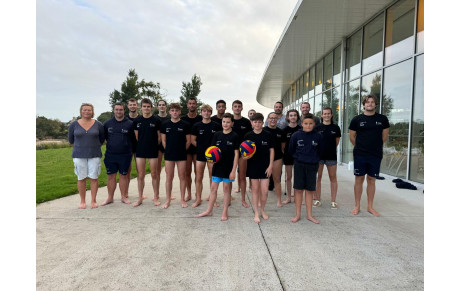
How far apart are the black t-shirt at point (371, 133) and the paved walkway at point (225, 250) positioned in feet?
3.72

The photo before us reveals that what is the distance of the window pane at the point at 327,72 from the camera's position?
13.0 metres

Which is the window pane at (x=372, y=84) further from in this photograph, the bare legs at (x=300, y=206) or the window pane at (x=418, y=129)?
the bare legs at (x=300, y=206)

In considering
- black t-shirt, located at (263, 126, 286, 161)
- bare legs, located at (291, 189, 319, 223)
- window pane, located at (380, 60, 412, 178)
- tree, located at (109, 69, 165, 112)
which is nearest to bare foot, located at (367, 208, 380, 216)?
bare legs, located at (291, 189, 319, 223)

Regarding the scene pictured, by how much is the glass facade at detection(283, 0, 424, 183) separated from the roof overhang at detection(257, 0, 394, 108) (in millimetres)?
560

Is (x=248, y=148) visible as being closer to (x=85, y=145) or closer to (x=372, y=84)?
(x=85, y=145)

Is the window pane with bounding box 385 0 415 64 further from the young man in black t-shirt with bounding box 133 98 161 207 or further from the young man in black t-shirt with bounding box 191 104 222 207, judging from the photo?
the young man in black t-shirt with bounding box 133 98 161 207

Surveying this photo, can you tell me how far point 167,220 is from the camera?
13.5 ft

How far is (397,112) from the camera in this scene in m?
7.75

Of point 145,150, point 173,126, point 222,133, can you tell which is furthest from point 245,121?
point 145,150

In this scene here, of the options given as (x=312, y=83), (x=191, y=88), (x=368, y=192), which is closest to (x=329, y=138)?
(x=368, y=192)

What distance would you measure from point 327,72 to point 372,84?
4587mm

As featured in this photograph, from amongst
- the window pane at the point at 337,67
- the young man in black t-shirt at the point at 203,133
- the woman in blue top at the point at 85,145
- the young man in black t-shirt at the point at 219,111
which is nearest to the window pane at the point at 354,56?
the window pane at the point at 337,67

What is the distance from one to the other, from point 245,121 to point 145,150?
2044 mm
